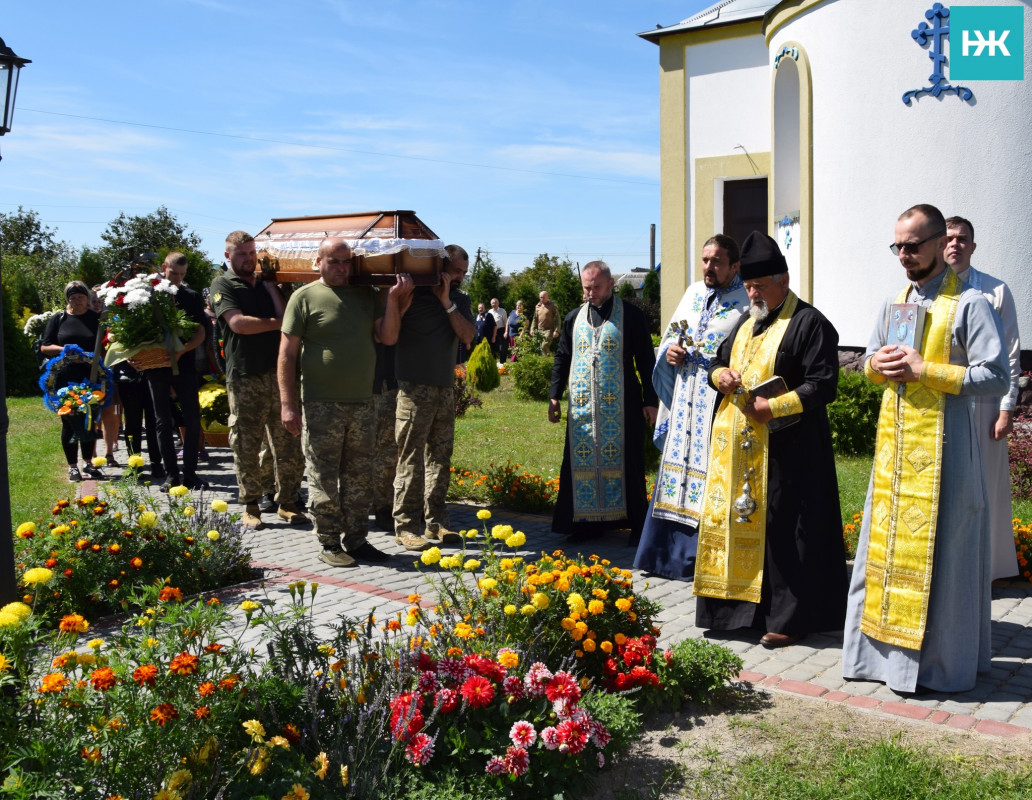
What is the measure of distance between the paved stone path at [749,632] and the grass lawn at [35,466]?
1792 millimetres

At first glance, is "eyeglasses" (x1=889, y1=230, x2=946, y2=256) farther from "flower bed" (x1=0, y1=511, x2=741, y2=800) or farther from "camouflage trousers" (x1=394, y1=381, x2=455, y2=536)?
"camouflage trousers" (x1=394, y1=381, x2=455, y2=536)

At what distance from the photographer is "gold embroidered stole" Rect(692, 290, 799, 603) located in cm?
520

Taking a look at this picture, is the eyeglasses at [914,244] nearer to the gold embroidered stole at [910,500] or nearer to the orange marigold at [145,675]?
the gold embroidered stole at [910,500]

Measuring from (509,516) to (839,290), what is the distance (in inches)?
263

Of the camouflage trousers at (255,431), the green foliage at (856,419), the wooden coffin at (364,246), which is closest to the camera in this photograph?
the wooden coffin at (364,246)

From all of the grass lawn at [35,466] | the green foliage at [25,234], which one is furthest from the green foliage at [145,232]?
the grass lawn at [35,466]

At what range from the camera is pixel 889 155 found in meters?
11.9

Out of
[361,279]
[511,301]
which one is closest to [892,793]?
[361,279]

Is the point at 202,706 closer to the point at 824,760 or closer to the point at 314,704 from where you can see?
the point at 314,704

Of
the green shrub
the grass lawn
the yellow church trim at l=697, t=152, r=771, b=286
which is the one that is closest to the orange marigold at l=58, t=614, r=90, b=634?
the grass lawn

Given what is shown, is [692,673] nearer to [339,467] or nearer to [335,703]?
[335,703]

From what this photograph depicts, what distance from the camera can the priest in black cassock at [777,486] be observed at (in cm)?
511

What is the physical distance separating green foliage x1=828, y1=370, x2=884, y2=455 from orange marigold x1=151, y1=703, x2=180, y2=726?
936 cm

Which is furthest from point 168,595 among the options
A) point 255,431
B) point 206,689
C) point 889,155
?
point 889,155
